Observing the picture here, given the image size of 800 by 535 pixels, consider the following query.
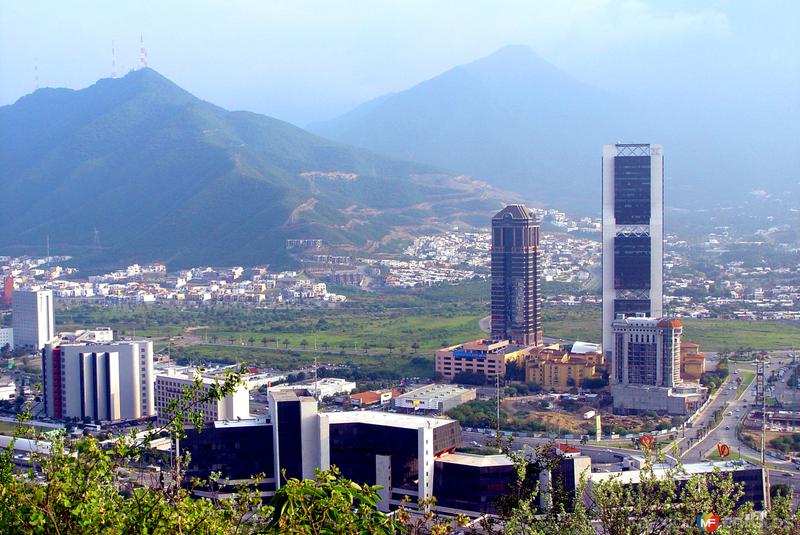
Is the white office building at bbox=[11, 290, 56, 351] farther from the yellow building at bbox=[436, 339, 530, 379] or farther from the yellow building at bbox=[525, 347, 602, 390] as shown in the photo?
the yellow building at bbox=[525, 347, 602, 390]

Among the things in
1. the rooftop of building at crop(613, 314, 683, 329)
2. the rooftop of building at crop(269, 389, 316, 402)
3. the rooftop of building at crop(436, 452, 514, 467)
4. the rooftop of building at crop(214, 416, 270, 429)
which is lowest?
the rooftop of building at crop(436, 452, 514, 467)

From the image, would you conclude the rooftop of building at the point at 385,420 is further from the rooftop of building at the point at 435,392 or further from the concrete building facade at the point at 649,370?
the concrete building facade at the point at 649,370

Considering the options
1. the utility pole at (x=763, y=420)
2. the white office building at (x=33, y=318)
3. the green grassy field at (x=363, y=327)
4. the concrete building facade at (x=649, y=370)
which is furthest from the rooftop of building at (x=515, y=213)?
the white office building at (x=33, y=318)

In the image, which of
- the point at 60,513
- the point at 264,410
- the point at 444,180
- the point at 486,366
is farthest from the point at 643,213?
the point at 444,180

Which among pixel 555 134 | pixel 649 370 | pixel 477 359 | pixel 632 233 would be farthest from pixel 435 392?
pixel 555 134

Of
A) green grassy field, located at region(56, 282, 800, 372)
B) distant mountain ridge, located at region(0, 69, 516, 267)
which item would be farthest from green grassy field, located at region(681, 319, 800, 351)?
distant mountain ridge, located at region(0, 69, 516, 267)

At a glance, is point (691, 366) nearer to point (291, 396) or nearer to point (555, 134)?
point (291, 396)

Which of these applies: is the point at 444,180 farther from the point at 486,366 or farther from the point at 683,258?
the point at 486,366
